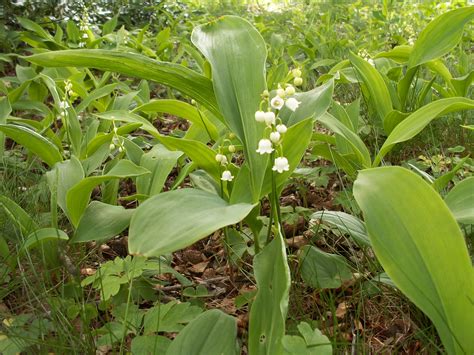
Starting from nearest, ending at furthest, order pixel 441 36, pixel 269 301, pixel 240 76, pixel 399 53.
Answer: pixel 269 301 → pixel 240 76 → pixel 441 36 → pixel 399 53

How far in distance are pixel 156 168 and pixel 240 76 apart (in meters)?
0.53

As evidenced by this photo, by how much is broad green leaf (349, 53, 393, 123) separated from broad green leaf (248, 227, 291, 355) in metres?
1.22

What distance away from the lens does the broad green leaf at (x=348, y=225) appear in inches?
57.7

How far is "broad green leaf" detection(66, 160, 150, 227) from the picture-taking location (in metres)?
1.58

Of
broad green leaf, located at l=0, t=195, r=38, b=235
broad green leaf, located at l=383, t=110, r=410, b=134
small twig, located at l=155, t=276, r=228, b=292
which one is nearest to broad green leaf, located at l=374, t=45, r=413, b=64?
broad green leaf, located at l=383, t=110, r=410, b=134

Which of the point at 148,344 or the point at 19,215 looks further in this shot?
the point at 19,215

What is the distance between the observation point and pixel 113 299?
155 cm

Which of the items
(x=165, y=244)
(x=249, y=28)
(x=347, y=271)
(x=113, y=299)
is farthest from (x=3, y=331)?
(x=249, y=28)

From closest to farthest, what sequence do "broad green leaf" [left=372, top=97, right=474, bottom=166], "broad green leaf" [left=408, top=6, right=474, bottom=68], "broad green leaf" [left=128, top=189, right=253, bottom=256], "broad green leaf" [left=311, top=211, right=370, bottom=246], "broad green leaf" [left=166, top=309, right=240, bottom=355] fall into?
"broad green leaf" [left=128, top=189, right=253, bottom=256] < "broad green leaf" [left=166, top=309, right=240, bottom=355] < "broad green leaf" [left=311, top=211, right=370, bottom=246] < "broad green leaf" [left=372, top=97, right=474, bottom=166] < "broad green leaf" [left=408, top=6, right=474, bottom=68]

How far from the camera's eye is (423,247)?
1.07m

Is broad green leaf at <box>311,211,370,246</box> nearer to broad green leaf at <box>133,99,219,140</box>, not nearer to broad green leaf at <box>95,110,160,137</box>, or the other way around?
broad green leaf at <box>133,99,219,140</box>

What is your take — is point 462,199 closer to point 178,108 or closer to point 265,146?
point 265,146

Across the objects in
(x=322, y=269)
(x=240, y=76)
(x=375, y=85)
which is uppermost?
(x=240, y=76)

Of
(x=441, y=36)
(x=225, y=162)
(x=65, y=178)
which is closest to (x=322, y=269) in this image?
(x=225, y=162)
